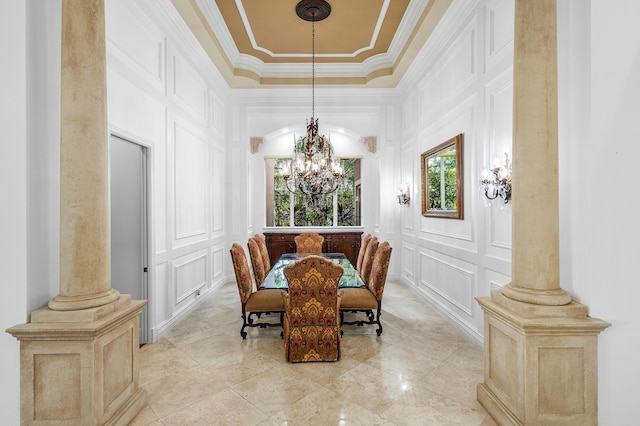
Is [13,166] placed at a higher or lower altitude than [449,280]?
higher

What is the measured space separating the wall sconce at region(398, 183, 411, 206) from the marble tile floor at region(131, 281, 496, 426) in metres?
2.41

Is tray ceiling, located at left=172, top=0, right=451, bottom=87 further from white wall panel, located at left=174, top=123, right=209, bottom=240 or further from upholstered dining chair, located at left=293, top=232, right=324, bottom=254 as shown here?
upholstered dining chair, located at left=293, top=232, right=324, bottom=254

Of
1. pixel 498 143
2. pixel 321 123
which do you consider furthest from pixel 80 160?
pixel 321 123

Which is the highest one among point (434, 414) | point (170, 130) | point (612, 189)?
point (170, 130)

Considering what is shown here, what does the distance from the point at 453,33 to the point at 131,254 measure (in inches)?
187

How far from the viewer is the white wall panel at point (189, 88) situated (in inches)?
154

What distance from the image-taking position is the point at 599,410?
176 centimetres

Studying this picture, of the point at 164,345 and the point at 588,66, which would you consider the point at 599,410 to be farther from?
the point at 164,345

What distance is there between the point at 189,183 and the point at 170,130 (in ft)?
2.74

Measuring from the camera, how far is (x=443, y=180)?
4.18 m

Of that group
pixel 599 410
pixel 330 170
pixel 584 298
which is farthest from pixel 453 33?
pixel 599 410

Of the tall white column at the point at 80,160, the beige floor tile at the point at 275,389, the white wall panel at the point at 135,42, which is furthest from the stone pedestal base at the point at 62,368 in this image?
the white wall panel at the point at 135,42

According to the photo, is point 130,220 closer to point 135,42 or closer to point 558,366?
point 135,42

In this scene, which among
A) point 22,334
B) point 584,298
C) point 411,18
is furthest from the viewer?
point 411,18
